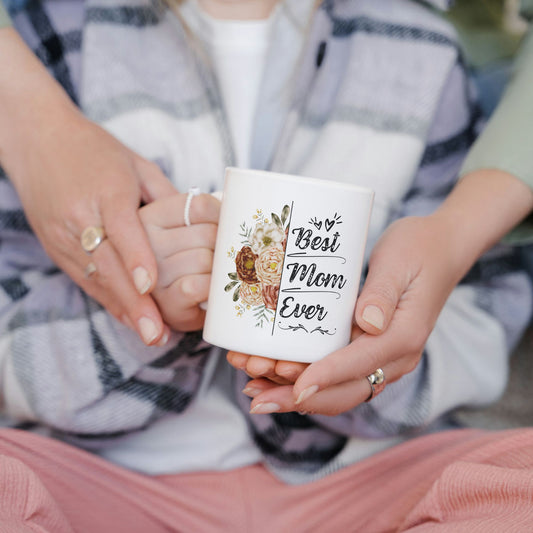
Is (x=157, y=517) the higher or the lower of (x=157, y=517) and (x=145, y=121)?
the lower

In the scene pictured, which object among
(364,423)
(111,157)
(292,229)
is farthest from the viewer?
(364,423)

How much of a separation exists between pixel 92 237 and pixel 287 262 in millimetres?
247

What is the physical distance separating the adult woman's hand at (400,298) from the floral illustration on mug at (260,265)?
0.06 metres

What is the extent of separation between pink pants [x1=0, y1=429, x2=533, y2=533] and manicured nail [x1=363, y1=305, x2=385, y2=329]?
18cm

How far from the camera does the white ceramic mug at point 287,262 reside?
1.71 feet

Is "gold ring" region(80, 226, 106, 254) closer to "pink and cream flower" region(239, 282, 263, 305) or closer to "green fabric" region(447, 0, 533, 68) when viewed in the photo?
"pink and cream flower" region(239, 282, 263, 305)

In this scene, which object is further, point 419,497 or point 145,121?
point 145,121

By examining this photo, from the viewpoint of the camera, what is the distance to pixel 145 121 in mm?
865

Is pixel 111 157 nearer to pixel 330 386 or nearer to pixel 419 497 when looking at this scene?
pixel 330 386

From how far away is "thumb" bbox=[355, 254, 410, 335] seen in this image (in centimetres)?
56

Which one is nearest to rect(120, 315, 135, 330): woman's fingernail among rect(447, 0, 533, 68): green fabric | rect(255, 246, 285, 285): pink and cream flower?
rect(255, 246, 285, 285): pink and cream flower

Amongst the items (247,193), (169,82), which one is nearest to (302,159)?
(169,82)

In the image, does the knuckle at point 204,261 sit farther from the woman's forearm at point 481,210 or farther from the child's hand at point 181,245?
the woman's forearm at point 481,210

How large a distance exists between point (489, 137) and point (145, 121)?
1.59ft
